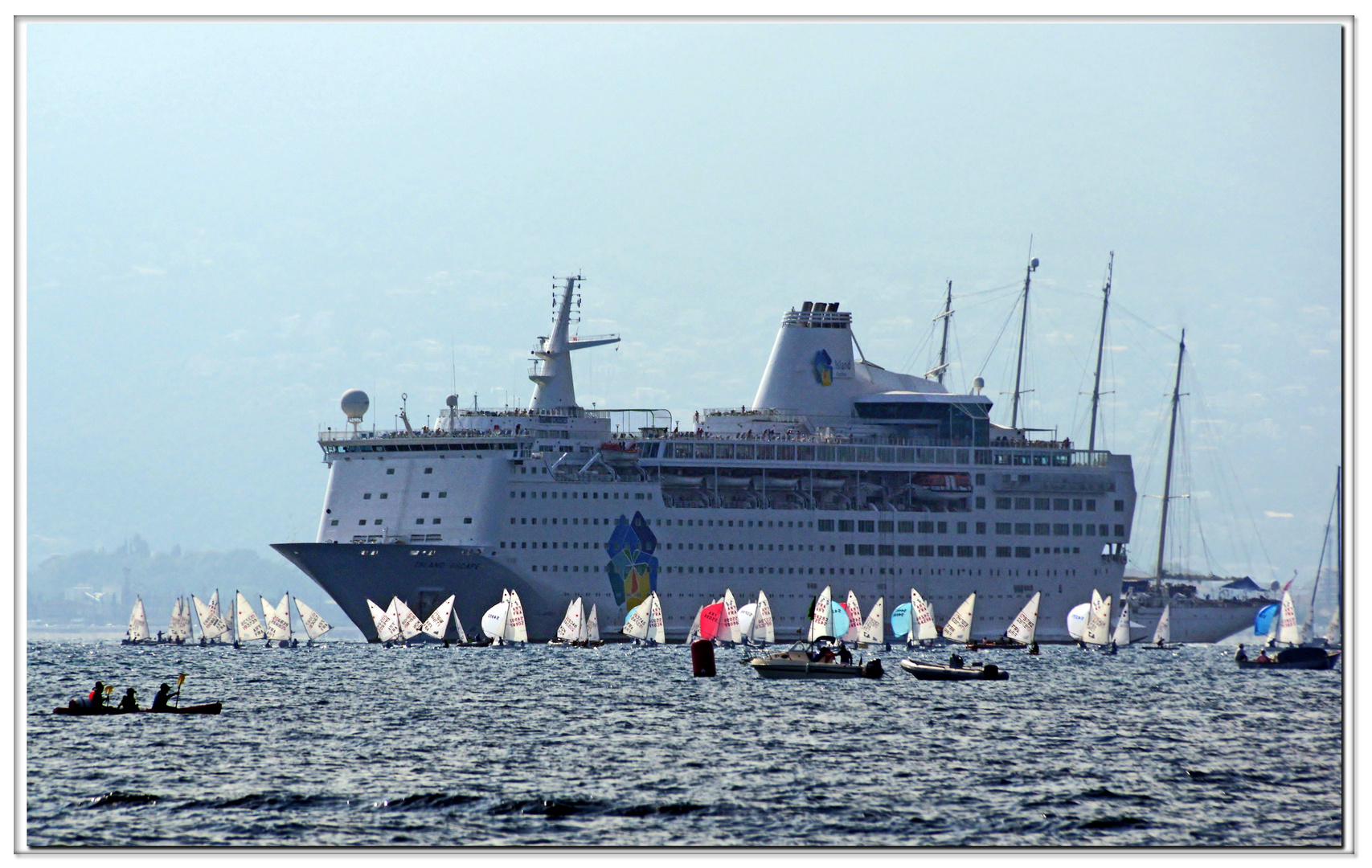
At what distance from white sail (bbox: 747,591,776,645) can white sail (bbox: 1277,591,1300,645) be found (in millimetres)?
25868

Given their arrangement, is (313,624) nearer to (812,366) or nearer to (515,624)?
(515,624)

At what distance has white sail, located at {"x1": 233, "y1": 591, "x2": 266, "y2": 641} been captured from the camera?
4060 inches

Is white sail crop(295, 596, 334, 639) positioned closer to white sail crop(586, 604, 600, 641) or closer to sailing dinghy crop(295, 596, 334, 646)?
sailing dinghy crop(295, 596, 334, 646)

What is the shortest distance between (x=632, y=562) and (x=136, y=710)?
39.1 m

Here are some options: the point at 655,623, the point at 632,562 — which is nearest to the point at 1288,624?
the point at 655,623

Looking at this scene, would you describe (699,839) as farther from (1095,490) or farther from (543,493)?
(1095,490)

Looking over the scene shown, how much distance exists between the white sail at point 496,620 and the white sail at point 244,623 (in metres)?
23.1

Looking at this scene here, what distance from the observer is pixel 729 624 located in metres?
83.6

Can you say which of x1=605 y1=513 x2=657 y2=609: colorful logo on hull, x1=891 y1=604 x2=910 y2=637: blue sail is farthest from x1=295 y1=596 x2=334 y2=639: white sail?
x1=891 y1=604 x2=910 y2=637: blue sail

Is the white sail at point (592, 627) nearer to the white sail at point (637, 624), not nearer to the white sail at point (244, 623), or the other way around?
the white sail at point (637, 624)

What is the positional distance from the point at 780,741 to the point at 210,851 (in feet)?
67.3

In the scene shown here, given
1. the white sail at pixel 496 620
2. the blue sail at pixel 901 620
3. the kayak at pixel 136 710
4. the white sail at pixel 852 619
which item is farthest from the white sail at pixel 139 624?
the kayak at pixel 136 710

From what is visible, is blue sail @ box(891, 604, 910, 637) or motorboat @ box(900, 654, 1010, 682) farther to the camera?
blue sail @ box(891, 604, 910, 637)

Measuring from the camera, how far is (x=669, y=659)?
254ft
